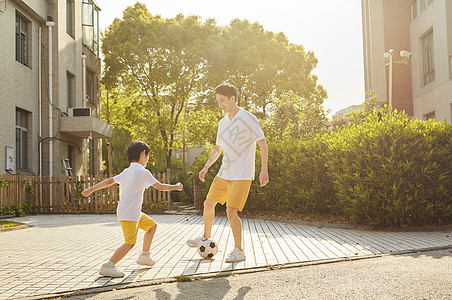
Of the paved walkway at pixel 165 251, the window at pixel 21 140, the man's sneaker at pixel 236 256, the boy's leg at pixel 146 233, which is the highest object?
the window at pixel 21 140

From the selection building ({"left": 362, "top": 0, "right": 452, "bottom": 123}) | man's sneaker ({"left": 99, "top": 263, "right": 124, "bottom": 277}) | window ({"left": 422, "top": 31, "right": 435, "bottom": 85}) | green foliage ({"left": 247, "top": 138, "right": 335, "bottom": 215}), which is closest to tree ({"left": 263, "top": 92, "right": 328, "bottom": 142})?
building ({"left": 362, "top": 0, "right": 452, "bottom": 123})

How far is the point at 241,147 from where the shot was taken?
6.16 meters

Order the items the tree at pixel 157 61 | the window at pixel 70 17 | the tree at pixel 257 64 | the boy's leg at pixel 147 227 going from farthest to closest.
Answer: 1. the tree at pixel 257 64
2. the tree at pixel 157 61
3. the window at pixel 70 17
4. the boy's leg at pixel 147 227

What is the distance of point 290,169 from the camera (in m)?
12.8

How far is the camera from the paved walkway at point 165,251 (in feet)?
17.3

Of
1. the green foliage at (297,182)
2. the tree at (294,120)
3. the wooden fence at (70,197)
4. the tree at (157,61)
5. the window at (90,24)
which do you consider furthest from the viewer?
the tree at (157,61)

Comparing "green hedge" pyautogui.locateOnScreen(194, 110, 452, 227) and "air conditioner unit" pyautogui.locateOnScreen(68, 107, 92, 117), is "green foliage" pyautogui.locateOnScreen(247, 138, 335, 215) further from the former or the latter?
"air conditioner unit" pyautogui.locateOnScreen(68, 107, 92, 117)

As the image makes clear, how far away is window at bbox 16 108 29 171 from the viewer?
18062mm

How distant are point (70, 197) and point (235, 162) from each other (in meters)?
14.2

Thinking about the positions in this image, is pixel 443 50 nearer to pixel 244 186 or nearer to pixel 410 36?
pixel 410 36

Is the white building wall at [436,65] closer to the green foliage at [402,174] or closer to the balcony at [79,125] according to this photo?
the green foliage at [402,174]

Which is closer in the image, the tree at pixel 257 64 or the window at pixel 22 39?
the window at pixel 22 39

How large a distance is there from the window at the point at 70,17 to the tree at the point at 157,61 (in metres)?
4.83

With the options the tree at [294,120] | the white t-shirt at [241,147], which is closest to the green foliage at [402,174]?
the white t-shirt at [241,147]
